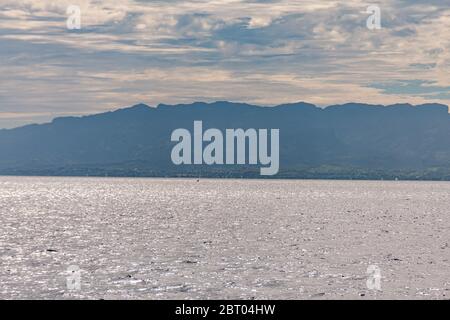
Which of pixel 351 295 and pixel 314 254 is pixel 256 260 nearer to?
pixel 314 254

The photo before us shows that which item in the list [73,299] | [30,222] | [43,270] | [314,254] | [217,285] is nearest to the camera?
[73,299]

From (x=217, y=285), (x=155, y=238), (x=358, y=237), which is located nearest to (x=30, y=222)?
(x=155, y=238)

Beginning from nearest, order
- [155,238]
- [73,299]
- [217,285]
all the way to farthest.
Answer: [73,299]
[217,285]
[155,238]

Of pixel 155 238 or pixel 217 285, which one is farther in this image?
pixel 155 238

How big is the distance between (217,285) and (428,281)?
2345 cm

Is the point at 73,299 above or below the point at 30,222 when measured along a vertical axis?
above

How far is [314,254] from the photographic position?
4144 inches

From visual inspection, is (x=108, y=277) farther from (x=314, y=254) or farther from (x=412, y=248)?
(x=412, y=248)

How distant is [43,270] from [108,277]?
9982 mm

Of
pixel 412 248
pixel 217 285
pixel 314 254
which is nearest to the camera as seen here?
pixel 217 285

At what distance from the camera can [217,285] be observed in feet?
243
